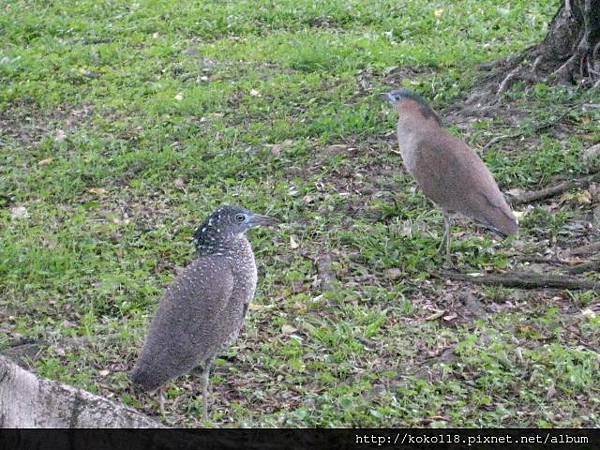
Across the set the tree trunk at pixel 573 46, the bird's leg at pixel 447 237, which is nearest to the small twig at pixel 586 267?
the bird's leg at pixel 447 237

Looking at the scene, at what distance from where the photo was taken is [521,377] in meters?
6.17

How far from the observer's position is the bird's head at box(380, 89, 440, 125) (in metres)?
8.48

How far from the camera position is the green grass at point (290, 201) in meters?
6.30

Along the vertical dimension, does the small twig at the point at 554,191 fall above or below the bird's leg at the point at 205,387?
below

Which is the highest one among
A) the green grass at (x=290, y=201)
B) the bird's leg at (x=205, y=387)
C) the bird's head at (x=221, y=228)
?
the bird's head at (x=221, y=228)

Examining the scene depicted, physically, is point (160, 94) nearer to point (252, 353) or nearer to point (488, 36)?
point (488, 36)

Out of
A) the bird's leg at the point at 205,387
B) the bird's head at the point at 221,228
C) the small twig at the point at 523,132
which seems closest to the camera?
the bird's leg at the point at 205,387

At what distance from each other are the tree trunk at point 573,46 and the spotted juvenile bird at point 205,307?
15.5ft

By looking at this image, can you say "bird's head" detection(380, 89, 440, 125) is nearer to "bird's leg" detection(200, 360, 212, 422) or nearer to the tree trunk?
the tree trunk

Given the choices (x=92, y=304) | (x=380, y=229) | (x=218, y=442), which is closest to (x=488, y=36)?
(x=380, y=229)

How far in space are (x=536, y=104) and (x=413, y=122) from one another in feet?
6.25

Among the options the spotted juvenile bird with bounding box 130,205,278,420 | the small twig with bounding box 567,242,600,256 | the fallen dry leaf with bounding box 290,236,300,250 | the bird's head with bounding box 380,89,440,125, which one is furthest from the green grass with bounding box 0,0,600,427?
the bird's head with bounding box 380,89,440,125

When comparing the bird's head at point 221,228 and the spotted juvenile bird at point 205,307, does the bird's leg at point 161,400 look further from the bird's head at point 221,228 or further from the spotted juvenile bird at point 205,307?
the bird's head at point 221,228

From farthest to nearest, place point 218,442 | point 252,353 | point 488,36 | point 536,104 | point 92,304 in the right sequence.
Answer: point 488,36
point 536,104
point 92,304
point 252,353
point 218,442
